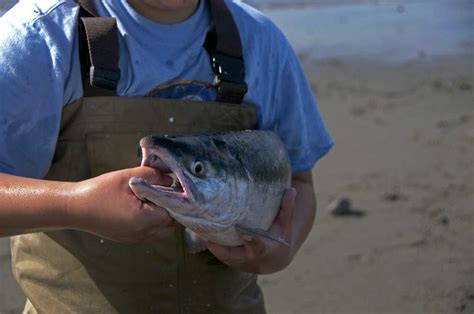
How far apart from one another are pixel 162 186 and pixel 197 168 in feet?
0.38

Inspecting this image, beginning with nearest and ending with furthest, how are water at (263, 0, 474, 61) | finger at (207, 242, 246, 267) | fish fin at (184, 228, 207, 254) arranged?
finger at (207, 242, 246, 267) < fish fin at (184, 228, 207, 254) < water at (263, 0, 474, 61)

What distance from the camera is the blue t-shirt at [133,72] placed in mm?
2869

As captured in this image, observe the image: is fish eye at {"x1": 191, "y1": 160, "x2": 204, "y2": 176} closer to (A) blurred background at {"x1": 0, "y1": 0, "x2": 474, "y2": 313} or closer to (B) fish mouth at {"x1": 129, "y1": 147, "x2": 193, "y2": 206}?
(B) fish mouth at {"x1": 129, "y1": 147, "x2": 193, "y2": 206}

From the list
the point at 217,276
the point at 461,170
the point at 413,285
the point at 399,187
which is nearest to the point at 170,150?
the point at 217,276

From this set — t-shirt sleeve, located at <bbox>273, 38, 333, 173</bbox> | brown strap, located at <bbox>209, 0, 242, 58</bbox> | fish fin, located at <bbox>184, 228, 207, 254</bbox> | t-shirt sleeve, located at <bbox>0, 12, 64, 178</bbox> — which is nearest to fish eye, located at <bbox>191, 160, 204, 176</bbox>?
fish fin, located at <bbox>184, 228, 207, 254</bbox>

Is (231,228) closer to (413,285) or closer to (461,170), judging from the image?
(413,285)

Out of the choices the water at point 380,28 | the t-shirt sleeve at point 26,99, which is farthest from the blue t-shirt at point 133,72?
the water at point 380,28

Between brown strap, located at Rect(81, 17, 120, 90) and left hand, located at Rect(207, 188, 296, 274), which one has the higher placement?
brown strap, located at Rect(81, 17, 120, 90)

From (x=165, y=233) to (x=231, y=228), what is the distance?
0.74 feet

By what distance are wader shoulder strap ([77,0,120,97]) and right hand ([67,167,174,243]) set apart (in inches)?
19.1

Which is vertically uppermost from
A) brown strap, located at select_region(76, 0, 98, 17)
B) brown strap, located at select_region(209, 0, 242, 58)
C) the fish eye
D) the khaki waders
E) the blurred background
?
brown strap, located at select_region(76, 0, 98, 17)

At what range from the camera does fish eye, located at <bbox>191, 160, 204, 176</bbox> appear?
8.29ft

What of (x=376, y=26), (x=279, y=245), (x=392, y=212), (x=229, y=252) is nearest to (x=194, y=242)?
(x=229, y=252)

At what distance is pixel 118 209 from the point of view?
252 centimetres
